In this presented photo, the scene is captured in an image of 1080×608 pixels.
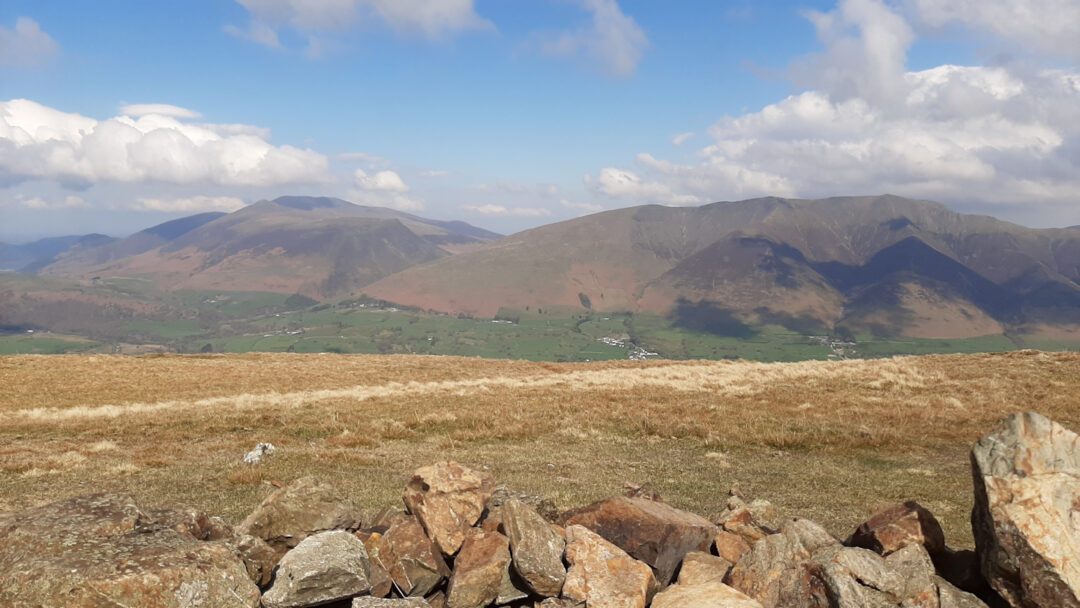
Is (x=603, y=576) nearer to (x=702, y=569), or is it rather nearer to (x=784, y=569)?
(x=702, y=569)

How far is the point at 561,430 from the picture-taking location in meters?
31.4

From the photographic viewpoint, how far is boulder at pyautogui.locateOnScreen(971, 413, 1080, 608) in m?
9.34

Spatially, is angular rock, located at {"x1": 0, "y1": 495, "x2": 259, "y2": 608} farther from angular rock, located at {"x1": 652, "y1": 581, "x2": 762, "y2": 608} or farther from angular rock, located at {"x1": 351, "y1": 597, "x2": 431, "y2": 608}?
angular rock, located at {"x1": 652, "y1": 581, "x2": 762, "y2": 608}

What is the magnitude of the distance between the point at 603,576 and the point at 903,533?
5.75m

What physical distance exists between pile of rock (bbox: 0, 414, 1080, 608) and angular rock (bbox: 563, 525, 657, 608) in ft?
0.08

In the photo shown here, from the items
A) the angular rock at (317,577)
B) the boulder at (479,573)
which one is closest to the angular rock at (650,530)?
the boulder at (479,573)

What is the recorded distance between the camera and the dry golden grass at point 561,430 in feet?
67.2

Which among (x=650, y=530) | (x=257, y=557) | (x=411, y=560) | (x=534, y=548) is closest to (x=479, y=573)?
(x=534, y=548)

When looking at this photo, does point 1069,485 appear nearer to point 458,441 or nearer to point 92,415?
point 458,441

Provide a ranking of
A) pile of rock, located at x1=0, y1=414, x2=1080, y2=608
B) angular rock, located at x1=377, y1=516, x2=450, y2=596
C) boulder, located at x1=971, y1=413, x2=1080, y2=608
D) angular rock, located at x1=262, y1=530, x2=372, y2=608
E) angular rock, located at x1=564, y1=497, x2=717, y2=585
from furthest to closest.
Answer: angular rock, located at x1=564, y1=497, x2=717, y2=585 → angular rock, located at x1=377, y1=516, x2=450, y2=596 → angular rock, located at x1=262, y1=530, x2=372, y2=608 → boulder, located at x1=971, y1=413, x2=1080, y2=608 → pile of rock, located at x1=0, y1=414, x2=1080, y2=608

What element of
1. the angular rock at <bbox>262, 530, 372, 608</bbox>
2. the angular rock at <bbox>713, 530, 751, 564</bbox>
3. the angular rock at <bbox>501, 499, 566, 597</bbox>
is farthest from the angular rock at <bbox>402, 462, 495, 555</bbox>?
the angular rock at <bbox>713, 530, 751, 564</bbox>

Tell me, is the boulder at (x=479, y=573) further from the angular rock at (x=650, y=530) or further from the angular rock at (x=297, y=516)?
the angular rock at (x=297, y=516)

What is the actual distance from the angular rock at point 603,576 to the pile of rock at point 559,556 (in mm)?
25

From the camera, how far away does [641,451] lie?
2777cm
